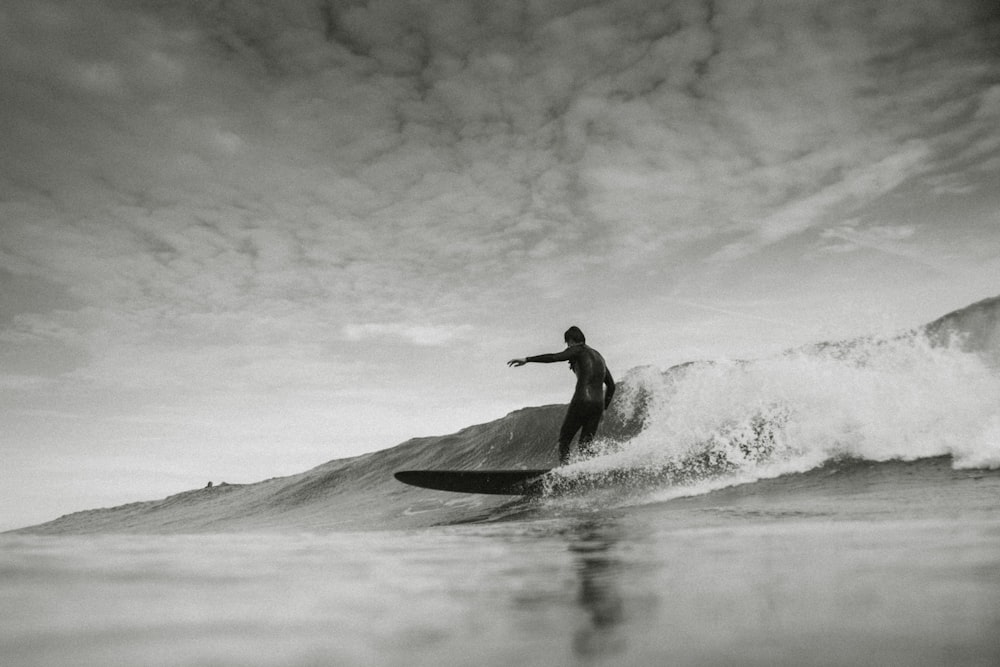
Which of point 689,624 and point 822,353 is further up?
point 822,353

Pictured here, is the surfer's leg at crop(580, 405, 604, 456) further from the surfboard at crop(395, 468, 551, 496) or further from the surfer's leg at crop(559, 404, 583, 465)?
the surfboard at crop(395, 468, 551, 496)

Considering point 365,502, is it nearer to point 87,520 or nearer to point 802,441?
point 802,441

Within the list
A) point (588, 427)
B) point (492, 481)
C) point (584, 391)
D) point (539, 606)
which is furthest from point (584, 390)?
point (539, 606)

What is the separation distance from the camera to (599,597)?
4.75 ft

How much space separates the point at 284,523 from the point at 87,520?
18656 millimetres

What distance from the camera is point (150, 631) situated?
1.22 m

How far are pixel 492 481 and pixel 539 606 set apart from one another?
7.08 metres

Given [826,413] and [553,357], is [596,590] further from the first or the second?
[826,413]

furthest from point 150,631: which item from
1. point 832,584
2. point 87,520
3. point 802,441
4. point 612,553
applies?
point 87,520

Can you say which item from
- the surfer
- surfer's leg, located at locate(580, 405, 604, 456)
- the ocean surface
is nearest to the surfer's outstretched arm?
the surfer

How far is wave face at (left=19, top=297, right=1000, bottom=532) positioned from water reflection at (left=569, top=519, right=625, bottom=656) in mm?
4600

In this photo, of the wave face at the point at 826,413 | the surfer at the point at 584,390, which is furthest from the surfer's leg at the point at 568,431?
the wave face at the point at 826,413

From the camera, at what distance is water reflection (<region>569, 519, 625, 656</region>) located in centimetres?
99

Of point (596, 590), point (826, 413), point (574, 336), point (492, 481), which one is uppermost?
point (574, 336)
